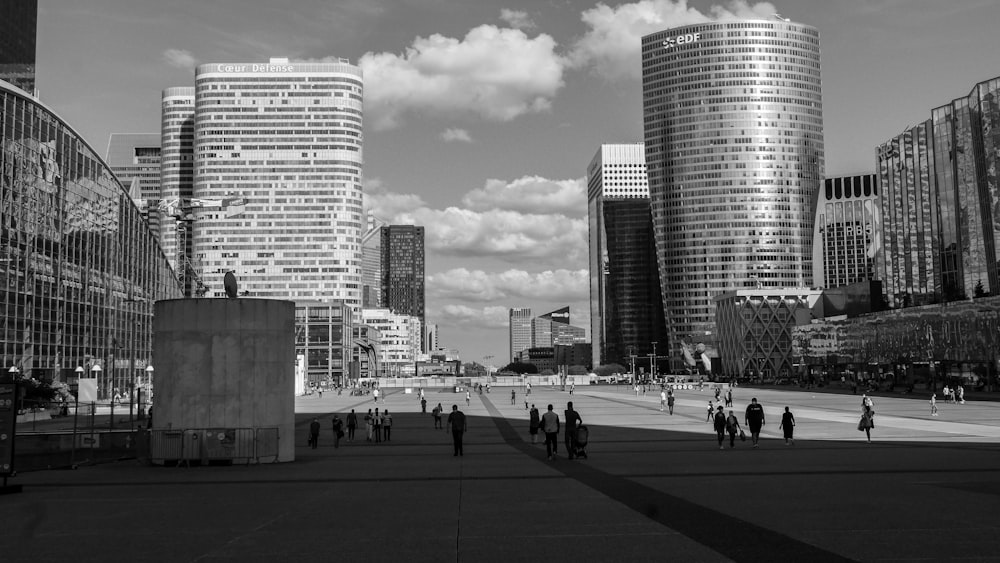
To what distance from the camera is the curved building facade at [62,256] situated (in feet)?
212

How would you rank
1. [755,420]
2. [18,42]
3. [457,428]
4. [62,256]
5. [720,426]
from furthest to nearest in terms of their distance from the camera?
1. [18,42]
2. [62,256]
3. [755,420]
4. [720,426]
5. [457,428]

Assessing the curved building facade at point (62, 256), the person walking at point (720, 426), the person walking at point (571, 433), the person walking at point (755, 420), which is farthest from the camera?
the curved building facade at point (62, 256)

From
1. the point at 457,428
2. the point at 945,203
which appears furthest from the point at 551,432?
the point at 945,203

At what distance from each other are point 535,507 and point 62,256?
2701 inches

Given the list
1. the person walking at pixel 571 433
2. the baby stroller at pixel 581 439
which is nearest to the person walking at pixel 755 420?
the baby stroller at pixel 581 439

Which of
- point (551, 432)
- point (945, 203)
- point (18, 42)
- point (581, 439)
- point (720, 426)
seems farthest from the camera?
point (18, 42)

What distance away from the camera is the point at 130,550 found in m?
11.7

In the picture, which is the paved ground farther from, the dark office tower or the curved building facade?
the dark office tower

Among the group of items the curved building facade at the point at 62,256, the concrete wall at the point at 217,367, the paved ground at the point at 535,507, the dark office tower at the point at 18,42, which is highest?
the dark office tower at the point at 18,42

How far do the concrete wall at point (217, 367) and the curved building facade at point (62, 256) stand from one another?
3375cm

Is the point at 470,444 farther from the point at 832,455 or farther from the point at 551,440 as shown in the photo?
the point at 832,455

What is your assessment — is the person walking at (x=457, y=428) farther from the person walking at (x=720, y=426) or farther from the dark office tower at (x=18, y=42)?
the dark office tower at (x=18, y=42)

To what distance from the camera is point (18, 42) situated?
6535 inches

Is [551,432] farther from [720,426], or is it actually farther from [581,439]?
[720,426]
